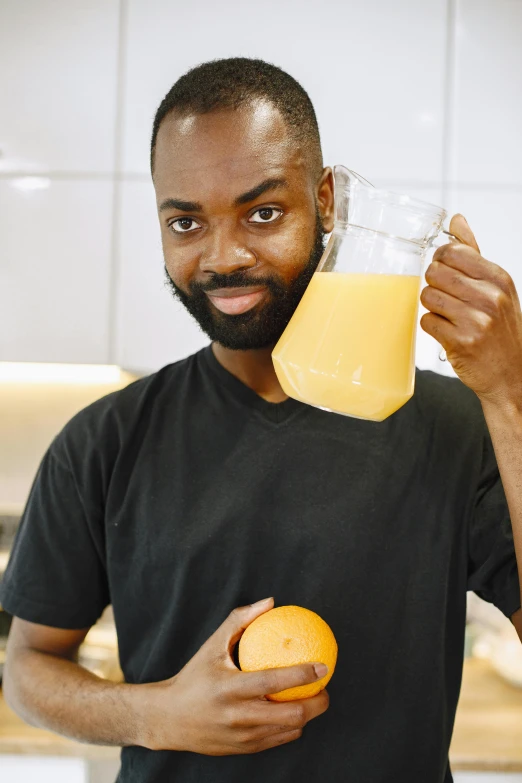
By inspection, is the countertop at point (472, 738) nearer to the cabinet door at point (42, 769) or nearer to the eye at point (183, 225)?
the cabinet door at point (42, 769)

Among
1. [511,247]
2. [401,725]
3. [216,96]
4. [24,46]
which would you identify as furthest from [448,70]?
[401,725]

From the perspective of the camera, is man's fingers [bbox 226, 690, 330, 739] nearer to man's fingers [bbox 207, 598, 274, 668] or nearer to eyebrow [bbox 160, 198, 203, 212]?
man's fingers [bbox 207, 598, 274, 668]

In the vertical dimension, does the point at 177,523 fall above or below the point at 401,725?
above

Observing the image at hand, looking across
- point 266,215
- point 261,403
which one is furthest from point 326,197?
point 261,403

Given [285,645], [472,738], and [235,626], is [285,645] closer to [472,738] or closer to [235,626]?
[235,626]

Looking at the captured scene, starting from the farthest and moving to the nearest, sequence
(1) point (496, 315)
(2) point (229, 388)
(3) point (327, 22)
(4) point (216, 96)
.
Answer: (3) point (327, 22), (2) point (229, 388), (4) point (216, 96), (1) point (496, 315)

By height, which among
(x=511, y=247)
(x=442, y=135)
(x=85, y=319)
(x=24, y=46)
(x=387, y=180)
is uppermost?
(x=24, y=46)

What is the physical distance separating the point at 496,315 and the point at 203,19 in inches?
56.5

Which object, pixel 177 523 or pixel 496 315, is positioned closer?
pixel 496 315

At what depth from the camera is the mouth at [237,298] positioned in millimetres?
861

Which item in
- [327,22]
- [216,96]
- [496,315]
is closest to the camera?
[496,315]

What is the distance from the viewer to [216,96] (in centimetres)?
88

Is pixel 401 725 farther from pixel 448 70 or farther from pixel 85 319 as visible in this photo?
pixel 448 70

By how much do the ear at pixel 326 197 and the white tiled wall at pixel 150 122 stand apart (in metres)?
0.87
